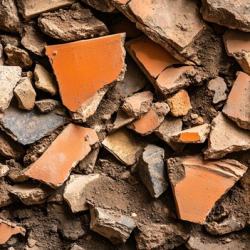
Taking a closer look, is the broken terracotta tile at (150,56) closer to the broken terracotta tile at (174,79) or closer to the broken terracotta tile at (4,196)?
the broken terracotta tile at (174,79)

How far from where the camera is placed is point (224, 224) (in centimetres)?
175

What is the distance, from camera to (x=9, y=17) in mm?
1743

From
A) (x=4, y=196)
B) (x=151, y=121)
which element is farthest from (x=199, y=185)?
(x=4, y=196)

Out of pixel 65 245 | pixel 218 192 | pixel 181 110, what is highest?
pixel 181 110

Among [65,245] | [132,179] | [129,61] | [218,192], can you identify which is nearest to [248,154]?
[218,192]

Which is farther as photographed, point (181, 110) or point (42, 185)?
point (181, 110)

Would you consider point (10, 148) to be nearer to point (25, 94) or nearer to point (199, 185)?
point (25, 94)

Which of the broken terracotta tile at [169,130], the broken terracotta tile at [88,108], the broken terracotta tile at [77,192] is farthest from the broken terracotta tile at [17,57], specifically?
the broken terracotta tile at [169,130]

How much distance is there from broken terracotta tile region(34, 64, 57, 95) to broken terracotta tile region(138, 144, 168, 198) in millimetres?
453

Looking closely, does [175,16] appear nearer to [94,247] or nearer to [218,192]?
[218,192]

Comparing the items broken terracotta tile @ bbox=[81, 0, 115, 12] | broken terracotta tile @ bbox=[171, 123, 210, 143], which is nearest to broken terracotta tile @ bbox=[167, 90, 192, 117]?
broken terracotta tile @ bbox=[171, 123, 210, 143]

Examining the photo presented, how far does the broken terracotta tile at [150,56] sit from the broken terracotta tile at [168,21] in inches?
1.6

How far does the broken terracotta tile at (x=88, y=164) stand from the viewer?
1.81m

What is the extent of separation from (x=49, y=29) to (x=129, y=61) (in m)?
0.37
